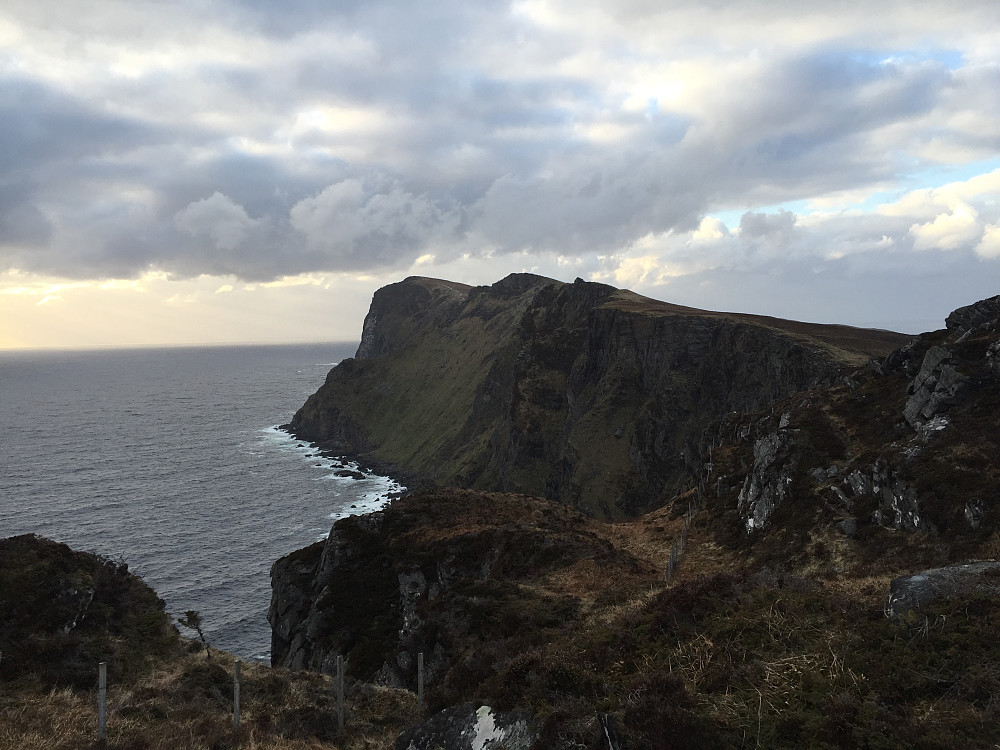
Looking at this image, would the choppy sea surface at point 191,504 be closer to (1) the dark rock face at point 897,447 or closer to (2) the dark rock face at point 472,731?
(1) the dark rock face at point 897,447

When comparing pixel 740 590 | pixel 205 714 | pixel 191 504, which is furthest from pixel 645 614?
pixel 191 504

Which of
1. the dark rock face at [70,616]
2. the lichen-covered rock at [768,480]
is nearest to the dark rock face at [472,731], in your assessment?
the dark rock face at [70,616]

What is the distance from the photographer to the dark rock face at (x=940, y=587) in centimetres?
1254

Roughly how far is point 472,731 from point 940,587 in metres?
10.8

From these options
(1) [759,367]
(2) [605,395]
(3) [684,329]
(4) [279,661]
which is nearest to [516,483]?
(2) [605,395]

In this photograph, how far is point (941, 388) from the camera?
37.6m

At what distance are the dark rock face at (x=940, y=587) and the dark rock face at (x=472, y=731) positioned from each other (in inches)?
330

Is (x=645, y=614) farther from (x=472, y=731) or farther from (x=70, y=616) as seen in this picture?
(x=70, y=616)

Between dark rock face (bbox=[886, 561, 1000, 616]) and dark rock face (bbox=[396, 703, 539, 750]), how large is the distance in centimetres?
837

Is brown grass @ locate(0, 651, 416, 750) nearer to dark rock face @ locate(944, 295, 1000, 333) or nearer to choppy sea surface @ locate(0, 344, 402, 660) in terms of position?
choppy sea surface @ locate(0, 344, 402, 660)

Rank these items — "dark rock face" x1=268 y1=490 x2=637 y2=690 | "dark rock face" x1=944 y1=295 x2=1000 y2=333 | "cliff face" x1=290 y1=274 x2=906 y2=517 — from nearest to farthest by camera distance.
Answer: "dark rock face" x1=268 y1=490 x2=637 y2=690 → "dark rock face" x1=944 y1=295 x2=1000 y2=333 → "cliff face" x1=290 y1=274 x2=906 y2=517

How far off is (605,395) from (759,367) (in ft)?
120

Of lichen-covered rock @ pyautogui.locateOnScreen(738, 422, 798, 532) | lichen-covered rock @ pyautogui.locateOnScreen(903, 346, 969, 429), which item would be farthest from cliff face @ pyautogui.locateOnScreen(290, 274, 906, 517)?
lichen-covered rock @ pyautogui.locateOnScreen(903, 346, 969, 429)

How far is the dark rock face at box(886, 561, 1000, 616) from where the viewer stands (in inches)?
494
